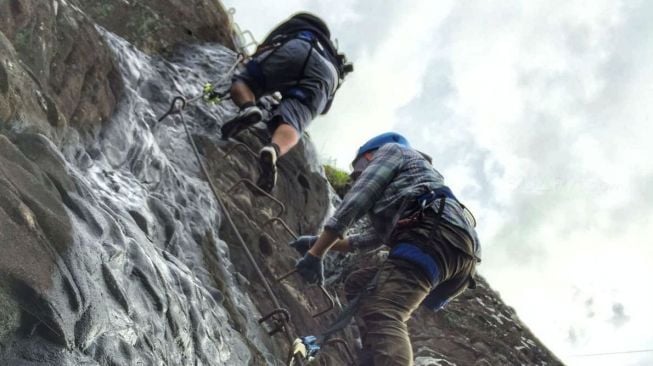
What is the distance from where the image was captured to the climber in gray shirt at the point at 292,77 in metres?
5.08

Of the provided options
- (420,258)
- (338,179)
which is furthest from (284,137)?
(338,179)

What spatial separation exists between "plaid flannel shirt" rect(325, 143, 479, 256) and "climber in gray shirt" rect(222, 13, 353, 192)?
0.88 meters

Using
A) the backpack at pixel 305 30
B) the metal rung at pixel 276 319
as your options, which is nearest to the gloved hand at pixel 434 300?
the metal rung at pixel 276 319

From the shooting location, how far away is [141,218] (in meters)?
3.33

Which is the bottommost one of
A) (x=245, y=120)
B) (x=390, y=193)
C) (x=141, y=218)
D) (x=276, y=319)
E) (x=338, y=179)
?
(x=141, y=218)

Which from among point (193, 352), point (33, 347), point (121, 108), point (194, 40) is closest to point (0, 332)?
point (33, 347)

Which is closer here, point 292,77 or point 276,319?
point 276,319

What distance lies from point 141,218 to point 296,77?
93.2 inches

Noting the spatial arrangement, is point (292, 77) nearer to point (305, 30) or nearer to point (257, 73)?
point (257, 73)

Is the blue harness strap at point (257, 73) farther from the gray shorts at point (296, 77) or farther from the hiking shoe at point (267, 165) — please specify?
the hiking shoe at point (267, 165)

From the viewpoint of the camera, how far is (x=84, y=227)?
248 cm

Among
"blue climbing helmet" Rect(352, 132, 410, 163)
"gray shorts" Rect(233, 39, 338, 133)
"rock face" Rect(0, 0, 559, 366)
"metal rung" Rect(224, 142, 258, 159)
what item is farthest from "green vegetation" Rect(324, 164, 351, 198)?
"blue climbing helmet" Rect(352, 132, 410, 163)

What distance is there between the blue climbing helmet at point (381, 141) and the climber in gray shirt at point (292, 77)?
0.49 meters

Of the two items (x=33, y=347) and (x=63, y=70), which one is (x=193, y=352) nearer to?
(x=33, y=347)
